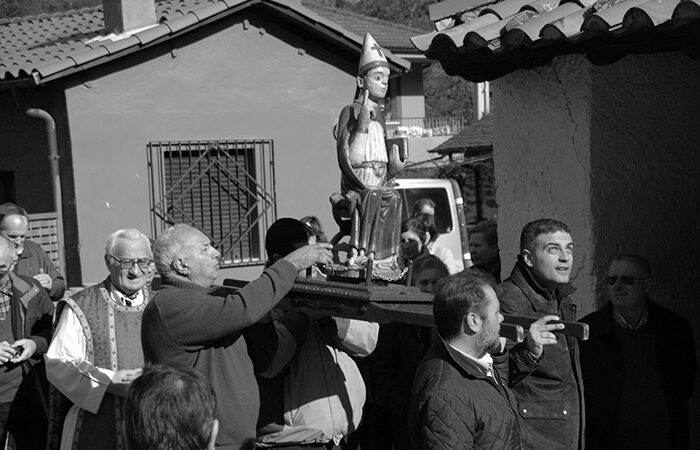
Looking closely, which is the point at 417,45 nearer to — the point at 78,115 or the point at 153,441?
the point at 153,441

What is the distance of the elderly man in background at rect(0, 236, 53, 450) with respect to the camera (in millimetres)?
5410

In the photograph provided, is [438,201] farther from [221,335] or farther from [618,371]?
[221,335]

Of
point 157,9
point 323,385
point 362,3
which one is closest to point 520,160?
point 323,385

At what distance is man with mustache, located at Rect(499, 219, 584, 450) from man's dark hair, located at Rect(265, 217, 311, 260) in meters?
0.90

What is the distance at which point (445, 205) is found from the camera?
38.0 ft

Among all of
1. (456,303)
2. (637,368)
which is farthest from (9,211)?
(456,303)

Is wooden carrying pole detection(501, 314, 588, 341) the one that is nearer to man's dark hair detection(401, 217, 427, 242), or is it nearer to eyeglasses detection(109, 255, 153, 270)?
eyeglasses detection(109, 255, 153, 270)

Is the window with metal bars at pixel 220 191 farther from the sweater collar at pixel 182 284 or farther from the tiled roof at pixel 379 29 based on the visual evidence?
the tiled roof at pixel 379 29

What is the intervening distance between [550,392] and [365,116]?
1368 millimetres

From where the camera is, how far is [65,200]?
1141 centimetres

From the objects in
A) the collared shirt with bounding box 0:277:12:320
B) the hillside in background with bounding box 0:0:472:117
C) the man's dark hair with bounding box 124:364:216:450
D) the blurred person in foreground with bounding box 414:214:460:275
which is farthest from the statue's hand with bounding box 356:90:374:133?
the hillside in background with bounding box 0:0:472:117

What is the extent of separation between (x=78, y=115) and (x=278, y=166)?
99.6 inches

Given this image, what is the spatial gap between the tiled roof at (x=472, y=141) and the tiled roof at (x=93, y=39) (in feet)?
29.6

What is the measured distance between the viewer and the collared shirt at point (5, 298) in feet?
17.9
